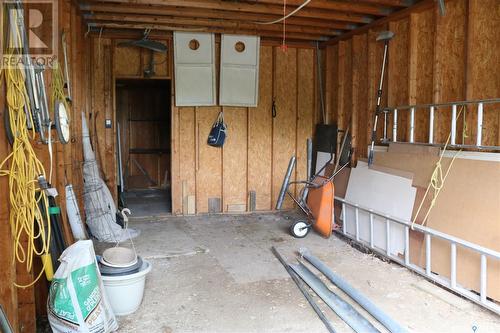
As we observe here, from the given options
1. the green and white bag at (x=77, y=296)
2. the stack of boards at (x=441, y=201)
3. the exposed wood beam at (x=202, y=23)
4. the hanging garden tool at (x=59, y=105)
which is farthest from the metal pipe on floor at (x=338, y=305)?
the exposed wood beam at (x=202, y=23)

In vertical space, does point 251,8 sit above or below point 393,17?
above

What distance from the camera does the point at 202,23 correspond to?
17.5 ft

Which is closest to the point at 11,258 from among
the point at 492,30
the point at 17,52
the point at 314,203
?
the point at 17,52

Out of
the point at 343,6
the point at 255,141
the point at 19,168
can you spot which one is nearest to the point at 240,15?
the point at 343,6

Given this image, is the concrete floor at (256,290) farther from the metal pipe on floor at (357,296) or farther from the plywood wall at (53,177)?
the plywood wall at (53,177)

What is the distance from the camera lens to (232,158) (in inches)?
247

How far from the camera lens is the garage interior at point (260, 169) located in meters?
2.62

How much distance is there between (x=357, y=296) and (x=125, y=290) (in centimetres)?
177

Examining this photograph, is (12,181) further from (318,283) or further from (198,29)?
(198,29)

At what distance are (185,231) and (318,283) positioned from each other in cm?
236

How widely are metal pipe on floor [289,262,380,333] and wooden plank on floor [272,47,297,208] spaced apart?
2878mm

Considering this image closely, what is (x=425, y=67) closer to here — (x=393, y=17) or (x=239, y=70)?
(x=393, y=17)

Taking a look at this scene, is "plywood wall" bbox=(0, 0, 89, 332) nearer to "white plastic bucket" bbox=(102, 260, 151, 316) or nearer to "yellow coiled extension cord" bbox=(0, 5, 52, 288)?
"yellow coiled extension cord" bbox=(0, 5, 52, 288)

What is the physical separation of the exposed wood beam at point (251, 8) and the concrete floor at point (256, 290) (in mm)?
2767
